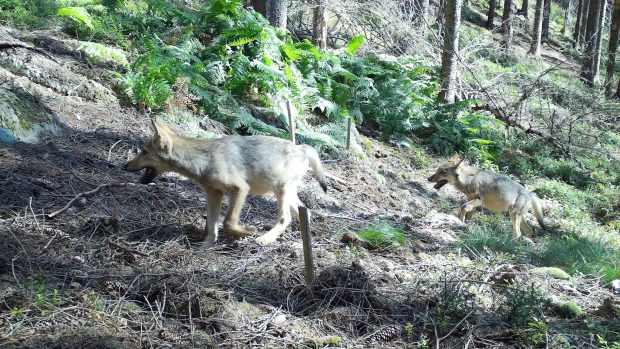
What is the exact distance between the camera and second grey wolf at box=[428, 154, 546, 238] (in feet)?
40.7

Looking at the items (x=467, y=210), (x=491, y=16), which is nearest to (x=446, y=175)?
(x=467, y=210)

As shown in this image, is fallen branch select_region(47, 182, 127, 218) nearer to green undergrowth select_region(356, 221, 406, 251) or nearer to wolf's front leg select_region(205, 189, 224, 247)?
wolf's front leg select_region(205, 189, 224, 247)

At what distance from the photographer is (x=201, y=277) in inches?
253

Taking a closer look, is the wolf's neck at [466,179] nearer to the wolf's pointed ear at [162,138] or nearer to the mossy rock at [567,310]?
the mossy rock at [567,310]

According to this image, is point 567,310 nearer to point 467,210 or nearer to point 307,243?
point 307,243

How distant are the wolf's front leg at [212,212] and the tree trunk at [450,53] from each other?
34.8 ft

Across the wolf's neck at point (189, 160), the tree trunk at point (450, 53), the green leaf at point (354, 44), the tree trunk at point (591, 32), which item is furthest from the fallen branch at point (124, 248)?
the tree trunk at point (591, 32)

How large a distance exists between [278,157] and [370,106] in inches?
318

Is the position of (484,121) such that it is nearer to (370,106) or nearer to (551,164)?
(551,164)

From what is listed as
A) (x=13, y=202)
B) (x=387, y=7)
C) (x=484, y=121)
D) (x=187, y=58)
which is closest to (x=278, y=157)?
(x=13, y=202)

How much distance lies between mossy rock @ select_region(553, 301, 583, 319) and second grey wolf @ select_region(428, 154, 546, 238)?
5475 millimetres

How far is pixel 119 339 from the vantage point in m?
5.16

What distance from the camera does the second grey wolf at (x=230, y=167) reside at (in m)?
7.63

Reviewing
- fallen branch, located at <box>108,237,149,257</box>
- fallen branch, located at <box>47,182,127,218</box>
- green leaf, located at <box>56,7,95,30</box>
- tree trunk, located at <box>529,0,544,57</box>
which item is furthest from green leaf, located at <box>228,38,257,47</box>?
tree trunk, located at <box>529,0,544,57</box>
